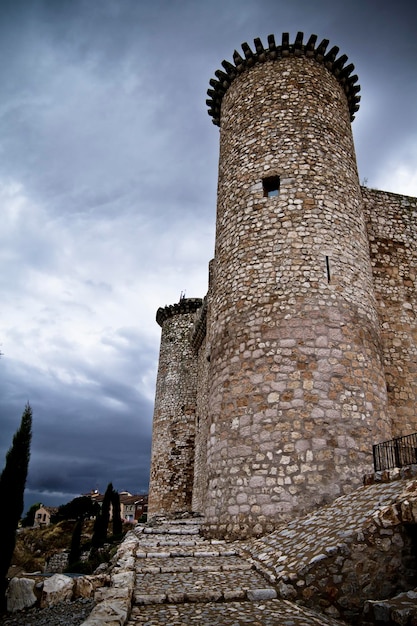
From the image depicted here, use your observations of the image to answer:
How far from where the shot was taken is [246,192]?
10.6 metres

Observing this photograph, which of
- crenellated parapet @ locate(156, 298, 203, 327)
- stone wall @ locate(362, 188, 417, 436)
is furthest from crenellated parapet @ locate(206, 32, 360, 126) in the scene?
crenellated parapet @ locate(156, 298, 203, 327)

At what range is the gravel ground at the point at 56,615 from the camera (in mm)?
5441

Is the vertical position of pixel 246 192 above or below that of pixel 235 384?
above

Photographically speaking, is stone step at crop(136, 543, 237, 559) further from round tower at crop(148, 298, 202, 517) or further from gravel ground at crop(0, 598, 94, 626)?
round tower at crop(148, 298, 202, 517)

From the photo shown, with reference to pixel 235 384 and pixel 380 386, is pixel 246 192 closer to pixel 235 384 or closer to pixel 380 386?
pixel 235 384

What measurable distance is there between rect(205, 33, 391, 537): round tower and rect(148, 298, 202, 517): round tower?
13.4 meters

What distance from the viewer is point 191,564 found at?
577 cm

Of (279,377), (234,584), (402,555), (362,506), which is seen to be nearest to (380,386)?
(279,377)

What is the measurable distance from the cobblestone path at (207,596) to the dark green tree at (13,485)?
21.1ft

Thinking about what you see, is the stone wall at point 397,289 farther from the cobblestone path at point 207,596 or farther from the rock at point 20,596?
the rock at point 20,596

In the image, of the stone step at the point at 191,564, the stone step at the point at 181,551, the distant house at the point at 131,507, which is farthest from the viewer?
the distant house at the point at 131,507

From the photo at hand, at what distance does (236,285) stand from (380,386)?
12.1 ft

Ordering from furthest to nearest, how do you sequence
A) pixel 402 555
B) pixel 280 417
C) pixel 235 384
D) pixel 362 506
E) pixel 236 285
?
pixel 236 285, pixel 235 384, pixel 280 417, pixel 362 506, pixel 402 555

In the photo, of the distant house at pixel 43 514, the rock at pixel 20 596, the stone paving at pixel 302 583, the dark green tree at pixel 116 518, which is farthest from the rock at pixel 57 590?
the distant house at pixel 43 514
